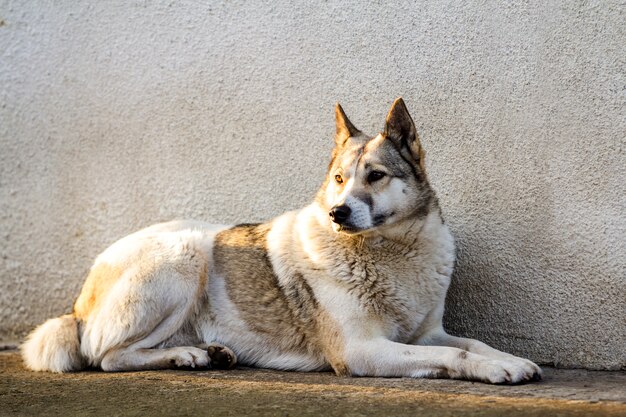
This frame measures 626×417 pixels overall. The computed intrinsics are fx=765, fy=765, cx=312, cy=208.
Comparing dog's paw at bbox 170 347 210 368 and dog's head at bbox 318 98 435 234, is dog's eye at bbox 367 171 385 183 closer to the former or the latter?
dog's head at bbox 318 98 435 234

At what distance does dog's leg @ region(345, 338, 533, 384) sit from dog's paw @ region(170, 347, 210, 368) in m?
0.81

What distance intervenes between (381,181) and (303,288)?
710mm

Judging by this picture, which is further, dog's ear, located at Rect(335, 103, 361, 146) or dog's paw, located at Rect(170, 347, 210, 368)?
dog's ear, located at Rect(335, 103, 361, 146)

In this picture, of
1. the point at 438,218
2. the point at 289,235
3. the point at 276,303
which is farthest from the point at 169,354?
the point at 438,218

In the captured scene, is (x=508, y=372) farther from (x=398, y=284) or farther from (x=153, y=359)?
(x=153, y=359)

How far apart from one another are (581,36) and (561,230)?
1.00m

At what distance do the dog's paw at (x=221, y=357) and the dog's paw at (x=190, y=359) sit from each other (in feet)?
0.16

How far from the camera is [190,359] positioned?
405 cm

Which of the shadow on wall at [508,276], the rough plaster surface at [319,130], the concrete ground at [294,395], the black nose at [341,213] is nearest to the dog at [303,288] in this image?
the black nose at [341,213]

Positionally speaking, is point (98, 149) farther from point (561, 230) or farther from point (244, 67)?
point (561, 230)

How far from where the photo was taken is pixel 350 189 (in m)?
3.86

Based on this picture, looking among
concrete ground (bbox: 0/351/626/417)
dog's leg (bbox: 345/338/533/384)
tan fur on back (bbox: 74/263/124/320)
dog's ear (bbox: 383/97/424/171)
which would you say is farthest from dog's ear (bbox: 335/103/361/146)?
tan fur on back (bbox: 74/263/124/320)

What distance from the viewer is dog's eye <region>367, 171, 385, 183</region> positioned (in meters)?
3.89

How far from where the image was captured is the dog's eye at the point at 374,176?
3.89 meters
